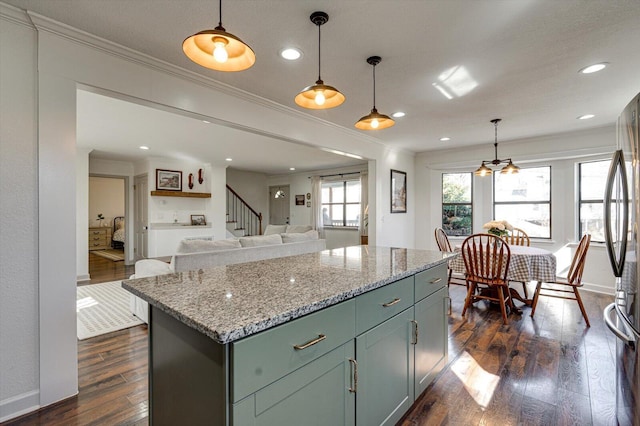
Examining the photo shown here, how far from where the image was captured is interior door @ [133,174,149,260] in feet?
21.8

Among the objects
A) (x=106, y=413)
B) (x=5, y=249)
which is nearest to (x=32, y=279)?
(x=5, y=249)

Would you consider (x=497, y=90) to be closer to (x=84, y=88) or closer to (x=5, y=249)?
(x=84, y=88)

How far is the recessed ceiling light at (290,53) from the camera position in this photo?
2334 mm

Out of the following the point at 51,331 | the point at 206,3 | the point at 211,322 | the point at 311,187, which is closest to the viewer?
the point at 211,322

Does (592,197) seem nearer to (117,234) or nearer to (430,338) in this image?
(430,338)

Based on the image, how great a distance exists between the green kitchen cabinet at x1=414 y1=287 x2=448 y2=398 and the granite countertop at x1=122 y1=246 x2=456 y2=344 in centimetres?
27

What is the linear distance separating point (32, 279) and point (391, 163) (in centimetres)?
520

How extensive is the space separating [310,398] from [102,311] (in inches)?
144

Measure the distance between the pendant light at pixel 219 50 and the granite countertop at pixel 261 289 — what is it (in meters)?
1.07

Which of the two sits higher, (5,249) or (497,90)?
(497,90)

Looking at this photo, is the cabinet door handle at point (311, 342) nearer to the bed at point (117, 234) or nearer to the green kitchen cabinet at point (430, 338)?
the green kitchen cabinet at point (430, 338)

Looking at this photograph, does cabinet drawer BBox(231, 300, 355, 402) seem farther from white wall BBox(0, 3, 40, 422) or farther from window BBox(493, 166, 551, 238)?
window BBox(493, 166, 551, 238)

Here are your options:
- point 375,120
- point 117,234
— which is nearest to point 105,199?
point 117,234

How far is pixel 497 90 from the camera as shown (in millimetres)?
3100
